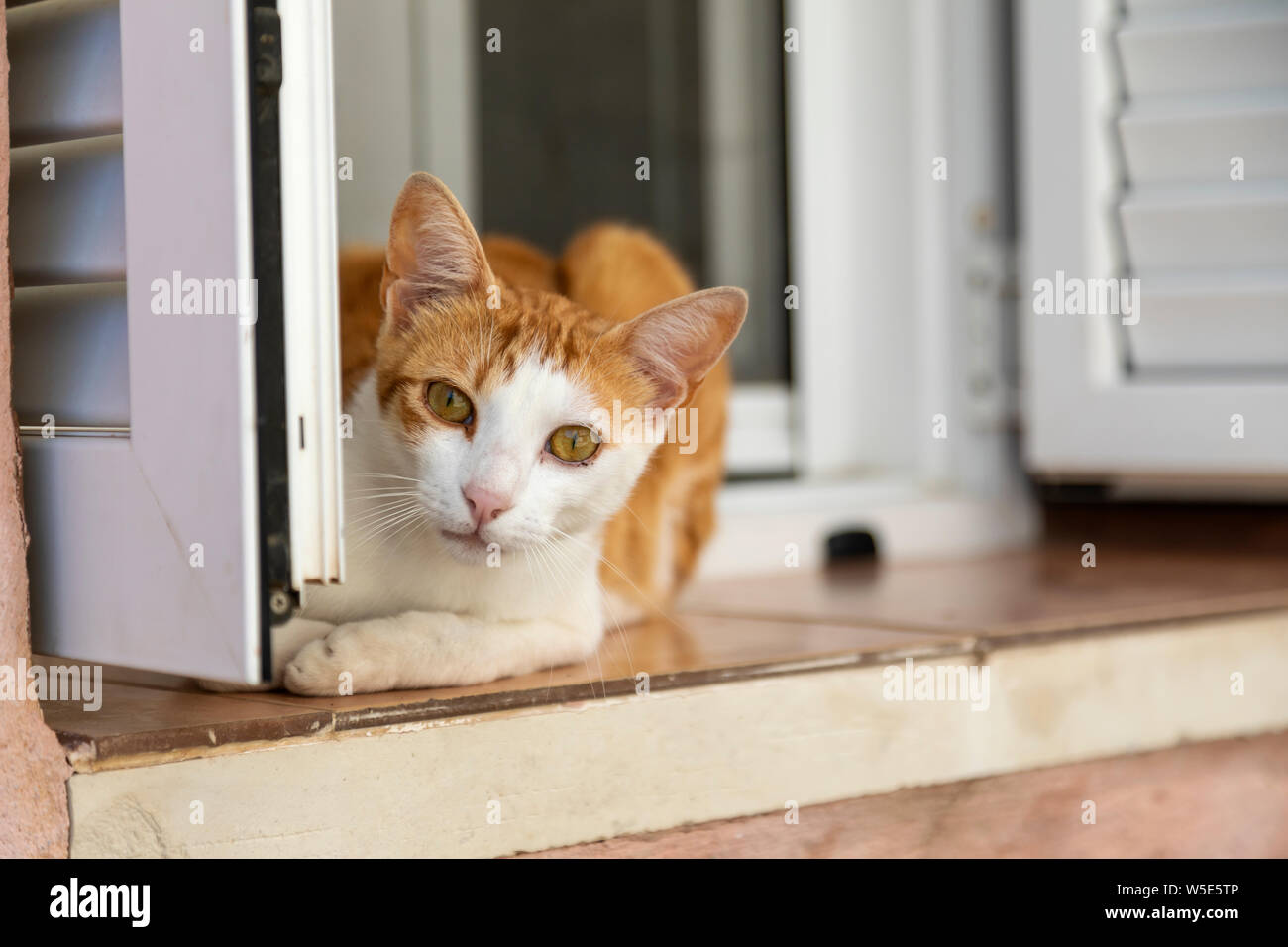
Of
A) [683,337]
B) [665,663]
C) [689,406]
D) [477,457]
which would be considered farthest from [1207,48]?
[477,457]

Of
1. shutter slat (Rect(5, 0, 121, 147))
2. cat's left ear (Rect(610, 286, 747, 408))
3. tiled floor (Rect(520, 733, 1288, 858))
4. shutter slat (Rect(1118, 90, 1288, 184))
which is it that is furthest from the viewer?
shutter slat (Rect(1118, 90, 1288, 184))

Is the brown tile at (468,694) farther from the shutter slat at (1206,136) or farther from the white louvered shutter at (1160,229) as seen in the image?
the shutter slat at (1206,136)

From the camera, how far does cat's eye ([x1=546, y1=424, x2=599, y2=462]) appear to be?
110 centimetres

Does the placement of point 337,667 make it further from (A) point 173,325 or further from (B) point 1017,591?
(B) point 1017,591

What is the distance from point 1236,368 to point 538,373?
142cm

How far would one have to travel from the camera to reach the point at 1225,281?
6.52 feet

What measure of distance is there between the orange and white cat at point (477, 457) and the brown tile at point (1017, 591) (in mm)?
515

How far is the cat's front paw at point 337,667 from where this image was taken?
41.0 inches

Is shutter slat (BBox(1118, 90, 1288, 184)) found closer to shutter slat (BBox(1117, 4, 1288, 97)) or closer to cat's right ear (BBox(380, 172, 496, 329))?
shutter slat (BBox(1117, 4, 1288, 97))

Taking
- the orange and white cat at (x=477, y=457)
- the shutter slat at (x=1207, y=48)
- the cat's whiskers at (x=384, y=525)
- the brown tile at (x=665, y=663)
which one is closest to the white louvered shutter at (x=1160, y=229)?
the shutter slat at (x=1207, y=48)

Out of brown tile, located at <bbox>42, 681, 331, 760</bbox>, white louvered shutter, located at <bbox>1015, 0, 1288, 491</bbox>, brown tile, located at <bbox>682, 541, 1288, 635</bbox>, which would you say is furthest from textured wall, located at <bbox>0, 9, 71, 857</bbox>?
white louvered shutter, located at <bbox>1015, 0, 1288, 491</bbox>

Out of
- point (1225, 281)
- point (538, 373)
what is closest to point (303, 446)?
point (538, 373)

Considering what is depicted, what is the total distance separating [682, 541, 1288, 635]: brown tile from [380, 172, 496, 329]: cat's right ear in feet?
2.27

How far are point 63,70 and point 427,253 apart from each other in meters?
0.33
